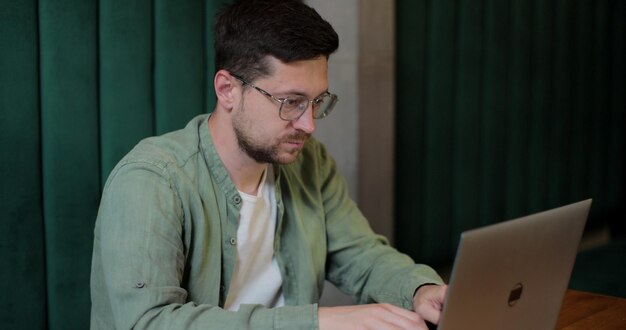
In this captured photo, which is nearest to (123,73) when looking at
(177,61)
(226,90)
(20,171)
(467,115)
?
(177,61)

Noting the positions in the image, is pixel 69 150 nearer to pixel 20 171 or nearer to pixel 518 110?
pixel 20 171

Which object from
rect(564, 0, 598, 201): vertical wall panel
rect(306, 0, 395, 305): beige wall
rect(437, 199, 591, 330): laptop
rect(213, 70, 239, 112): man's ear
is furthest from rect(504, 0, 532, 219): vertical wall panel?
rect(437, 199, 591, 330): laptop

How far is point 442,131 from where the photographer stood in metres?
3.30

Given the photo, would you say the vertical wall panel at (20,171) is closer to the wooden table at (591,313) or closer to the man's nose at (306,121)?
the man's nose at (306,121)

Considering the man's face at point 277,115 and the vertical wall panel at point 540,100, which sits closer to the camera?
the man's face at point 277,115

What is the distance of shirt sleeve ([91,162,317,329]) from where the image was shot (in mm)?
1235

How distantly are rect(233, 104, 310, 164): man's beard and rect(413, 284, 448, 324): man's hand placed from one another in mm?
412

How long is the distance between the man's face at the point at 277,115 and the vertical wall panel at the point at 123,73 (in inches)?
25.5

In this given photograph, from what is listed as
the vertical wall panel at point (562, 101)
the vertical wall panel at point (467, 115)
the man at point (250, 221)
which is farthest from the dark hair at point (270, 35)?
the vertical wall panel at point (562, 101)

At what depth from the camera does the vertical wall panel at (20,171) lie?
6.24 feet

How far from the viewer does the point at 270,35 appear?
60.6 inches

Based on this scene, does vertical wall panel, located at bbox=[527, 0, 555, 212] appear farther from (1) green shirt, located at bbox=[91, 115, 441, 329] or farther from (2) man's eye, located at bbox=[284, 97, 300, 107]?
(2) man's eye, located at bbox=[284, 97, 300, 107]

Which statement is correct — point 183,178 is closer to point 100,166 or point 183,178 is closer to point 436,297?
point 436,297

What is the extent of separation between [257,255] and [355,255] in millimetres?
286
